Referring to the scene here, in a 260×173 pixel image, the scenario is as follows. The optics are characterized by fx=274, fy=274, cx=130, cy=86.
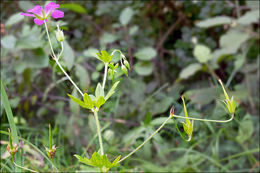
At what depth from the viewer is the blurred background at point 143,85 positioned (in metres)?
1.00

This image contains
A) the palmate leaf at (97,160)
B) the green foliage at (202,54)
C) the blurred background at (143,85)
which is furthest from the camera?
the green foliage at (202,54)

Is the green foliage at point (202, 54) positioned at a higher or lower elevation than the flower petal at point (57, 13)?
lower

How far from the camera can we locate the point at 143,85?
143 centimetres

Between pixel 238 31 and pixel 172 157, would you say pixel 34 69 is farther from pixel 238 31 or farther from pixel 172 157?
pixel 238 31

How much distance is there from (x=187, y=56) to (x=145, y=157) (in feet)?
2.60

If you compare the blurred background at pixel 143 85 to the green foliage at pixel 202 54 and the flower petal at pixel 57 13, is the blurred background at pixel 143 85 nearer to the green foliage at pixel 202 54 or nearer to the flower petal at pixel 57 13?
the green foliage at pixel 202 54

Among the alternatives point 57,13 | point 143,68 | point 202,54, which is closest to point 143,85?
point 143,68

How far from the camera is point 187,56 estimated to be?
64.4 inches

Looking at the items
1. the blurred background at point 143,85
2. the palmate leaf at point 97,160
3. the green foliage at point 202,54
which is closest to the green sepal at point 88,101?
the palmate leaf at point 97,160

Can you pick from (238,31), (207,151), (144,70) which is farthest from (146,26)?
(207,151)

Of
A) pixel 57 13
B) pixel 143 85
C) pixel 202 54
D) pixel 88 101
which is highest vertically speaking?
pixel 57 13

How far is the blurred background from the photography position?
3.27 ft

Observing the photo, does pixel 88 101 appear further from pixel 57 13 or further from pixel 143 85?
pixel 143 85

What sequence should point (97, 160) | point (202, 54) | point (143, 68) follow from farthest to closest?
point (143, 68)
point (202, 54)
point (97, 160)
